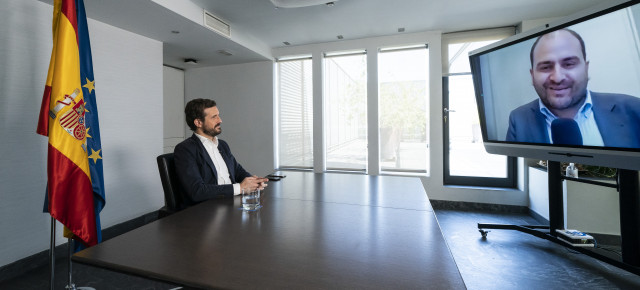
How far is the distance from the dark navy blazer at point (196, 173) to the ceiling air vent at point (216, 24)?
1800mm

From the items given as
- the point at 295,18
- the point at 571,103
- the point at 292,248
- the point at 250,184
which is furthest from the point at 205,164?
the point at 571,103

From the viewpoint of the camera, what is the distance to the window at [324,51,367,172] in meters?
4.45

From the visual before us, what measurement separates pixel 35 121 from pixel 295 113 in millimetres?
3190

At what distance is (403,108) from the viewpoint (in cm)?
424

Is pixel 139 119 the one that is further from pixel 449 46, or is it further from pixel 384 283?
pixel 449 46

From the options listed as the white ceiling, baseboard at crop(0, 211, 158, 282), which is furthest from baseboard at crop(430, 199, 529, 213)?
baseboard at crop(0, 211, 158, 282)

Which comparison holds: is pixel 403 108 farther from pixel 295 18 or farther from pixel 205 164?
pixel 205 164

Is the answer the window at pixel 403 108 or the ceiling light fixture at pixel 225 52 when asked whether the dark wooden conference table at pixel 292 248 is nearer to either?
the window at pixel 403 108

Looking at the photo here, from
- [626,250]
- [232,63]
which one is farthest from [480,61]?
[232,63]

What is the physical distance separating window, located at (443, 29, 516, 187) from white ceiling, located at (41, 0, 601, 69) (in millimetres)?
403

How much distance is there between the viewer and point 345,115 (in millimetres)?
4547

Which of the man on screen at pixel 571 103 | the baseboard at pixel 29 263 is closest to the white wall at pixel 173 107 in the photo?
the baseboard at pixel 29 263

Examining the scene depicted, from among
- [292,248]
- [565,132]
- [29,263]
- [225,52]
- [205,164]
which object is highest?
[225,52]

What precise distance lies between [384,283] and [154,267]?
0.69 m
